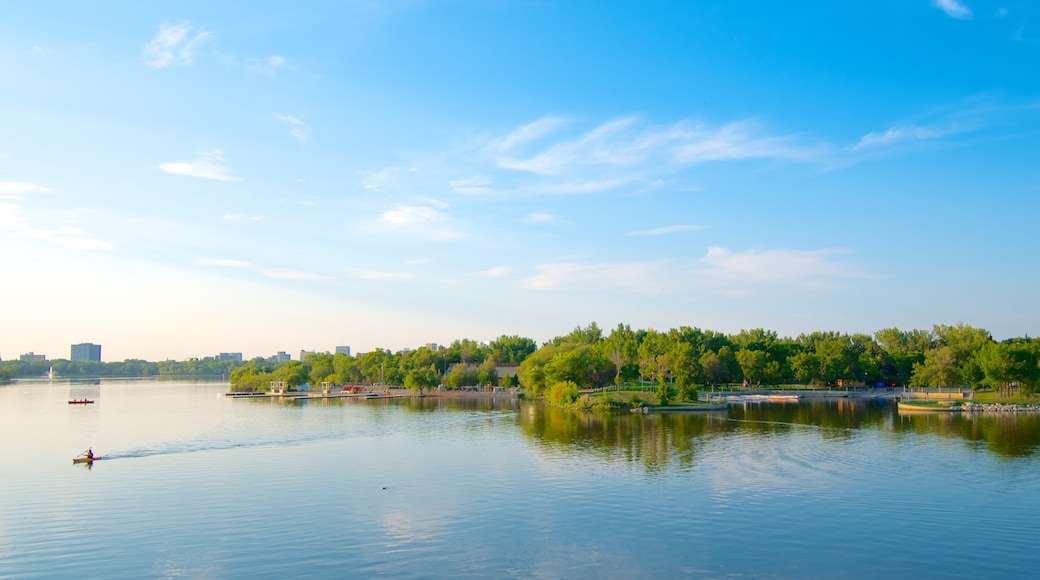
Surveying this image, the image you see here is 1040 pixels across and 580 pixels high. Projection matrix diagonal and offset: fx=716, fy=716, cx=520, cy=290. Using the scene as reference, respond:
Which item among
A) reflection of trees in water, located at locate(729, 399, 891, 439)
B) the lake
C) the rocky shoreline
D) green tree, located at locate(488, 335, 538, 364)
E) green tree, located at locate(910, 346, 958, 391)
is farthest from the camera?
green tree, located at locate(488, 335, 538, 364)

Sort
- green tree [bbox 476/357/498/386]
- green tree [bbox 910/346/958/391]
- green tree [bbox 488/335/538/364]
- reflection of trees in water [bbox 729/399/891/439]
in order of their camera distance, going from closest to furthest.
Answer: reflection of trees in water [bbox 729/399/891/439], green tree [bbox 910/346/958/391], green tree [bbox 476/357/498/386], green tree [bbox 488/335/538/364]

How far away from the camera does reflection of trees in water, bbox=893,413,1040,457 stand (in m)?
43.2

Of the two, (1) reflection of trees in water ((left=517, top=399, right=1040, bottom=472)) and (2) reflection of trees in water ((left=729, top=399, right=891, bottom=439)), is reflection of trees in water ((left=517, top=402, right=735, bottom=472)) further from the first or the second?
(2) reflection of trees in water ((left=729, top=399, right=891, bottom=439))

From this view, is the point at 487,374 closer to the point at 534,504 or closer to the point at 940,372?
the point at 940,372

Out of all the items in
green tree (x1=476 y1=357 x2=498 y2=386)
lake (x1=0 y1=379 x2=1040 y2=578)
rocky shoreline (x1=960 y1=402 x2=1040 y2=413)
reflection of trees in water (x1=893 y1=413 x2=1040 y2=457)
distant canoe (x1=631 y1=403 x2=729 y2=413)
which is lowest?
lake (x1=0 y1=379 x2=1040 y2=578)

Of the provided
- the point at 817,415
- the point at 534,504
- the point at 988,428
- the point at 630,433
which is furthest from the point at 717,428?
the point at 534,504

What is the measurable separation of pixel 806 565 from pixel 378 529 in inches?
557

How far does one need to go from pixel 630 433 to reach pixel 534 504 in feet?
87.7

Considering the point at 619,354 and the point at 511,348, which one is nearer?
the point at 619,354

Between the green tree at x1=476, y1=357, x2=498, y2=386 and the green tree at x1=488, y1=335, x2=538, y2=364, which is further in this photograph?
the green tree at x1=488, y1=335, x2=538, y2=364

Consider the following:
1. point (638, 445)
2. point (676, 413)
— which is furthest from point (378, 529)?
point (676, 413)

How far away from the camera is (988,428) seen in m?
53.2

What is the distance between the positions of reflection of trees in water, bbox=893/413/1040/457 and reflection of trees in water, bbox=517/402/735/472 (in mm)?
14877

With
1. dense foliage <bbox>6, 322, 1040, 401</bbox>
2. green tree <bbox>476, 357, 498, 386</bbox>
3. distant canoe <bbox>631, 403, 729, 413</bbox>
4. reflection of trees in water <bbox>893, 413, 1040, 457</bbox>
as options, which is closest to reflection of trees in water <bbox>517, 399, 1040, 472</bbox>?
reflection of trees in water <bbox>893, 413, 1040, 457</bbox>
